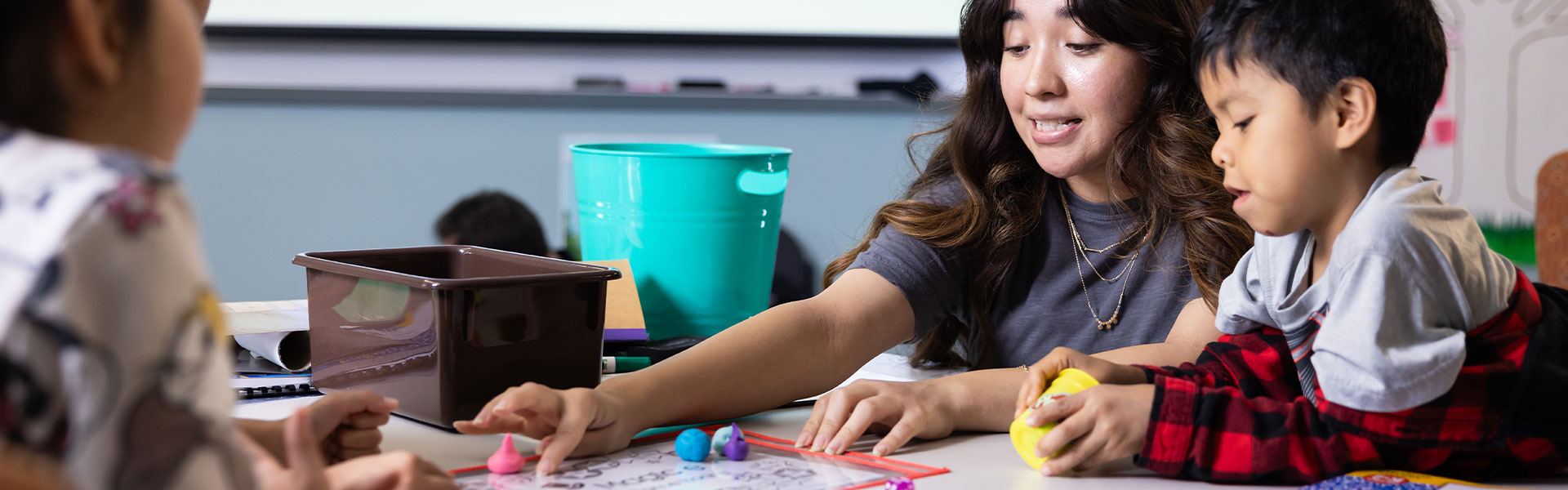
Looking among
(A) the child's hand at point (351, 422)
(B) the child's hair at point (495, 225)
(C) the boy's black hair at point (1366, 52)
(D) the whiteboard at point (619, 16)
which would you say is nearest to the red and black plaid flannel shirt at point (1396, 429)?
(C) the boy's black hair at point (1366, 52)

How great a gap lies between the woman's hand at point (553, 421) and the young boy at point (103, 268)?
0.31m

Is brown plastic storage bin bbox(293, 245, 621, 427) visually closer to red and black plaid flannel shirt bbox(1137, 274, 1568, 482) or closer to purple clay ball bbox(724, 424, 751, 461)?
purple clay ball bbox(724, 424, 751, 461)

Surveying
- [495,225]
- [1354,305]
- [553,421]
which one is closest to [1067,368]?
[1354,305]

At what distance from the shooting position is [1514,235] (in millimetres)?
2695

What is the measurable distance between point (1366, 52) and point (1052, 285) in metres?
0.52

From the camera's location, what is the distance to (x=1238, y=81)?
0.67 m

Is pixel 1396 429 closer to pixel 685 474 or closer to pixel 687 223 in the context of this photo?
pixel 685 474

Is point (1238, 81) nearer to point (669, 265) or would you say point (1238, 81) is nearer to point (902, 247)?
point (902, 247)

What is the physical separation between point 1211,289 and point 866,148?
70.6 inches

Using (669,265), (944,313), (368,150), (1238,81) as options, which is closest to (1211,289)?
(944,313)

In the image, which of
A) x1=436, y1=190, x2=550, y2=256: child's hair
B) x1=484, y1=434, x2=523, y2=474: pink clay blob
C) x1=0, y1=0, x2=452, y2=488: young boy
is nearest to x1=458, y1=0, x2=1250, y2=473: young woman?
x1=484, y1=434, x2=523, y2=474: pink clay blob

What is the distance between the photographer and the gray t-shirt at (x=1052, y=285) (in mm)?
1037

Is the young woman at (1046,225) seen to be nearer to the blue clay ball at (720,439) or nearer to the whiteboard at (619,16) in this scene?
the blue clay ball at (720,439)

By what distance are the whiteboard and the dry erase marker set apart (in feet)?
5.72
